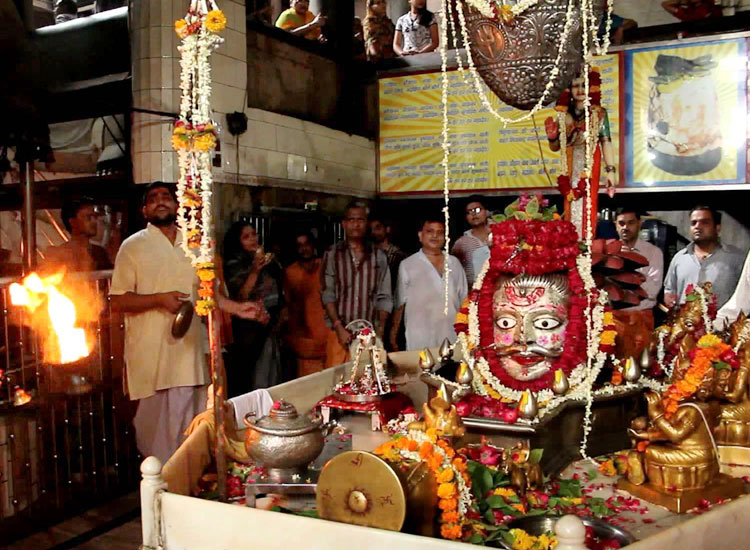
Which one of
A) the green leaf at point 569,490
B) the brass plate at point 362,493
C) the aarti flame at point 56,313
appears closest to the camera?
the brass plate at point 362,493

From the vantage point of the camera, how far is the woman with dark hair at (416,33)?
7.92 m

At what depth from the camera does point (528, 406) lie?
139 inches

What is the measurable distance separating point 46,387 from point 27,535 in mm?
777

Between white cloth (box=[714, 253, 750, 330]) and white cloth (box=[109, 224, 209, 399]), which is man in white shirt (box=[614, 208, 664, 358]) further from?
white cloth (box=[109, 224, 209, 399])

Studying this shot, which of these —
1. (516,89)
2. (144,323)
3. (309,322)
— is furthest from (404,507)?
(309,322)

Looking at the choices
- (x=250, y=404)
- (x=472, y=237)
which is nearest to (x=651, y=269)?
(x=472, y=237)

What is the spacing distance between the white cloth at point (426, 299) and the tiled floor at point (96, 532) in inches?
86.5

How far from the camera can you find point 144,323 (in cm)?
452

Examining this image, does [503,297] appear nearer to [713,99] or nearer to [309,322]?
[309,322]

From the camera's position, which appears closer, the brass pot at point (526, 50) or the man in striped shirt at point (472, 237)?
the brass pot at point (526, 50)

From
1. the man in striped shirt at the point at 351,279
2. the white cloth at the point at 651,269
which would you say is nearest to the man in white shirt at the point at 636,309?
the white cloth at the point at 651,269

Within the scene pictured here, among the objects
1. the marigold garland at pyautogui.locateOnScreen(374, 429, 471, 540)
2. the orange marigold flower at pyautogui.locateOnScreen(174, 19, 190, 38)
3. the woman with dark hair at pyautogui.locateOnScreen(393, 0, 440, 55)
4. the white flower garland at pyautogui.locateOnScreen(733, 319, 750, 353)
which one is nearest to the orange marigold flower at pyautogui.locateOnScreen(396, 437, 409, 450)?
the marigold garland at pyautogui.locateOnScreen(374, 429, 471, 540)

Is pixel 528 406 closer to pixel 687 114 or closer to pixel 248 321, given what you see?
pixel 248 321

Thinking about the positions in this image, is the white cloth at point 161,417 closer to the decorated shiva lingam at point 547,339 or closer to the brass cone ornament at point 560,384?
the decorated shiva lingam at point 547,339
